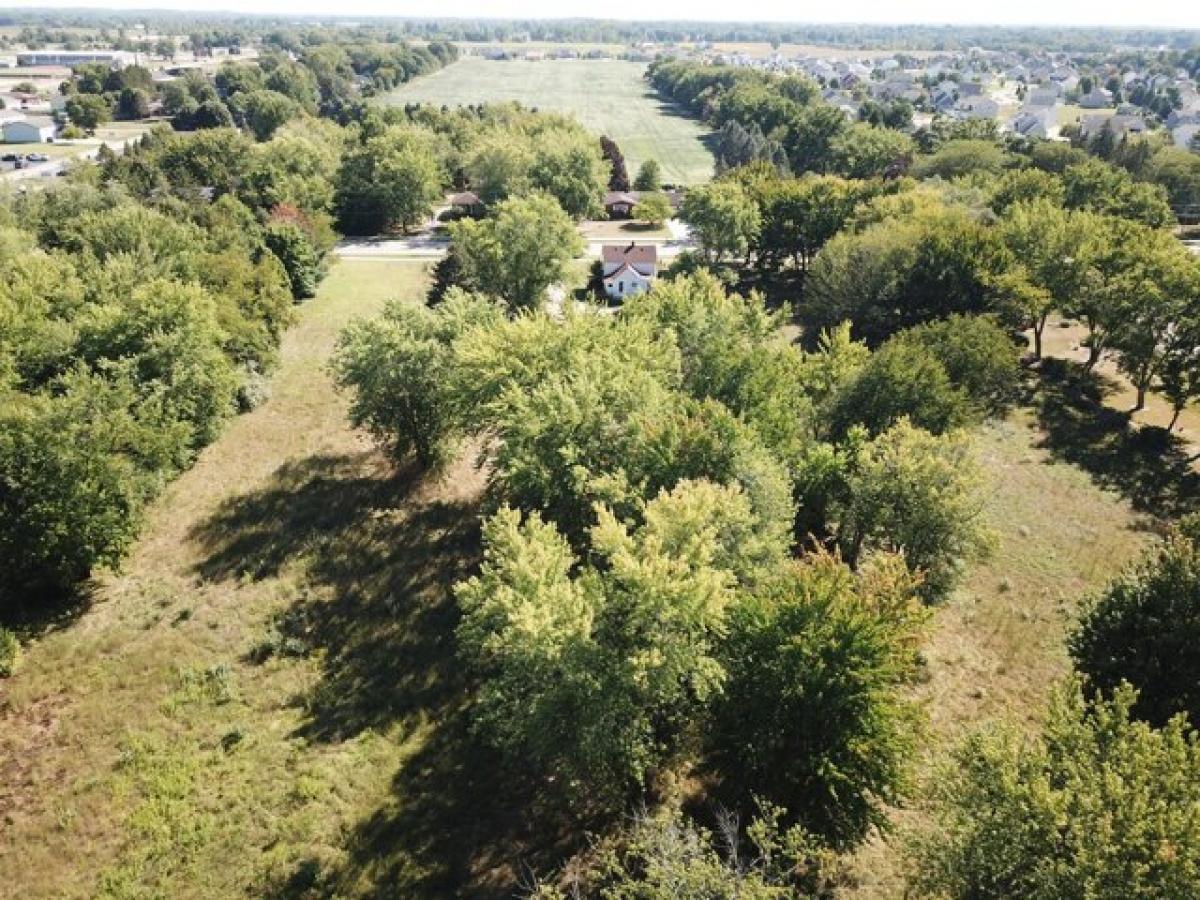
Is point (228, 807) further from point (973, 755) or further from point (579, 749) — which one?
point (973, 755)

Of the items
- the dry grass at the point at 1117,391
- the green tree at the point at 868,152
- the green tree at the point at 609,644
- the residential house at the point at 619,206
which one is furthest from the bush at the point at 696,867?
the green tree at the point at 868,152

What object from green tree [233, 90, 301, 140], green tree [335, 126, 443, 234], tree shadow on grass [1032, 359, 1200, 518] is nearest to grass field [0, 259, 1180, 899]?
tree shadow on grass [1032, 359, 1200, 518]

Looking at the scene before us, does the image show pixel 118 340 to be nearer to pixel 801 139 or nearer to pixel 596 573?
pixel 596 573

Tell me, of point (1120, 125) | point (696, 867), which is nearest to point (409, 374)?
point (696, 867)

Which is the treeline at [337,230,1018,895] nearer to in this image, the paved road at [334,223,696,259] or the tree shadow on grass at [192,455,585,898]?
the tree shadow on grass at [192,455,585,898]

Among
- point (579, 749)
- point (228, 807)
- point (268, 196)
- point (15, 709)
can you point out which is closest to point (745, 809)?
point (579, 749)

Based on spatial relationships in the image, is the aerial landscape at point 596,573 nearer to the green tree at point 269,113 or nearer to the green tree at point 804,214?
the green tree at point 804,214
